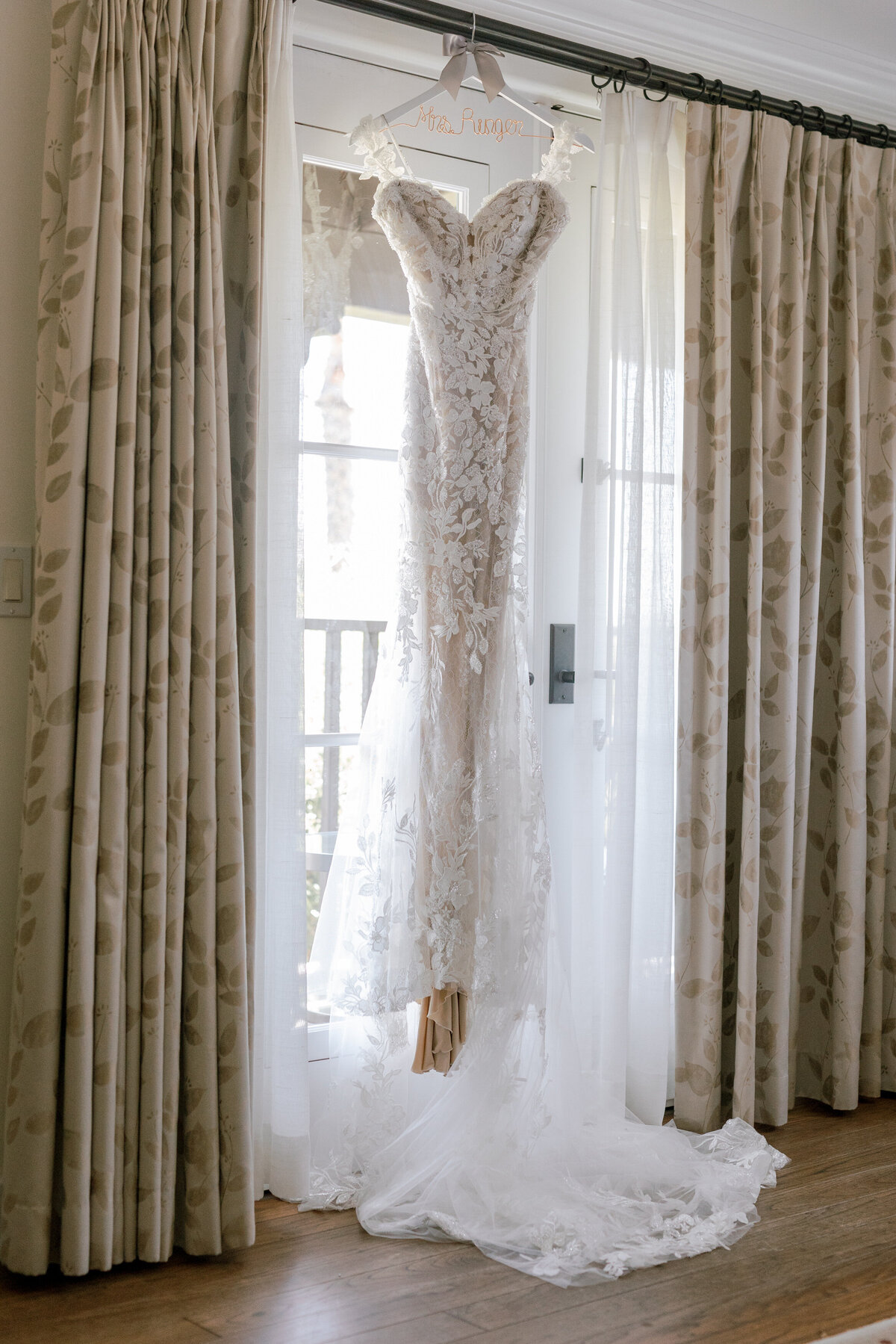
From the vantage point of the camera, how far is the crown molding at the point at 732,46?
2465 mm

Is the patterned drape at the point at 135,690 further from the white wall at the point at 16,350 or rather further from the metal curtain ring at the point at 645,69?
the metal curtain ring at the point at 645,69

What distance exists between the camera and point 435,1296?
1.84m

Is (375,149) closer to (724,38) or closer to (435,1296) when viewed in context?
(724,38)

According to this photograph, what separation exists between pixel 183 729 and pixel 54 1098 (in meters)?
0.63

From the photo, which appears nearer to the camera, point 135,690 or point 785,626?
point 135,690

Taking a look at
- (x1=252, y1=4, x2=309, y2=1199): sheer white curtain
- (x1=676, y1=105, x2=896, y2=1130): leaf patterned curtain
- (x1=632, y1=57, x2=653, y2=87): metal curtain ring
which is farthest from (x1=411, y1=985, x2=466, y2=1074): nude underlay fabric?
(x1=632, y1=57, x2=653, y2=87): metal curtain ring

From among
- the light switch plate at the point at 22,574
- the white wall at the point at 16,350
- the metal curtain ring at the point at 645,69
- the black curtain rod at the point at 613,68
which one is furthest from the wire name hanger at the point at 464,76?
the light switch plate at the point at 22,574

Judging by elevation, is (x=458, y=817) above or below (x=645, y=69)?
below

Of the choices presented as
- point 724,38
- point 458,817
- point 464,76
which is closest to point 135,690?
point 458,817

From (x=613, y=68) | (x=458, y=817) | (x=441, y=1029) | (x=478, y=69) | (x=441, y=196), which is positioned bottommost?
(x=441, y=1029)

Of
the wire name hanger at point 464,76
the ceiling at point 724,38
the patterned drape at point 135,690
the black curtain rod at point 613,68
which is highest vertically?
the ceiling at point 724,38

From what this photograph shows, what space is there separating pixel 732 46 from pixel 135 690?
2055mm

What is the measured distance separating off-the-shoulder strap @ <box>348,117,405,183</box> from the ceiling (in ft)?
1.07

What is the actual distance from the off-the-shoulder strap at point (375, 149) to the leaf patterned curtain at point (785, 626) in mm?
775
